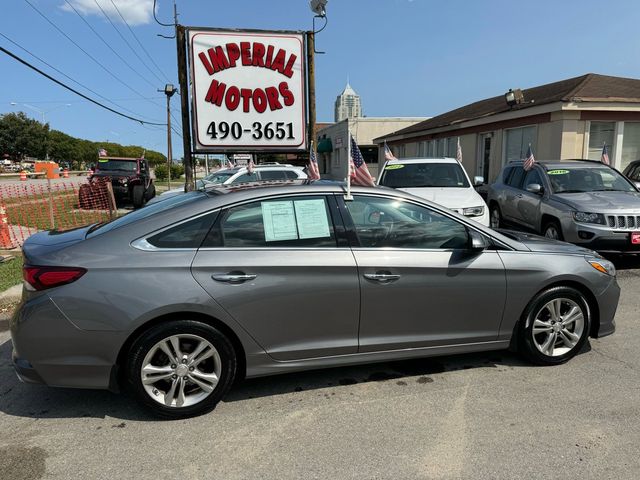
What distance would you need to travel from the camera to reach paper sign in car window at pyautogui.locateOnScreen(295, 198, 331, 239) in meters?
3.44

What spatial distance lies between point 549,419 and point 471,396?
52cm

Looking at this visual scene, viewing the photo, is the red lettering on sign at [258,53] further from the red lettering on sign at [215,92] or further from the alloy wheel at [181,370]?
the alloy wheel at [181,370]

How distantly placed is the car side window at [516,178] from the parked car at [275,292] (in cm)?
588

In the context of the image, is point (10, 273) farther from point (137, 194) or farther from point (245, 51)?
point (137, 194)

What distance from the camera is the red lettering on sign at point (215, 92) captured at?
780 centimetres

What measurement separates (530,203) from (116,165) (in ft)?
51.0

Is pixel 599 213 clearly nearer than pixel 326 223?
No

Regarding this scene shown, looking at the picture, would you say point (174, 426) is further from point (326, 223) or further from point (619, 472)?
point (619, 472)

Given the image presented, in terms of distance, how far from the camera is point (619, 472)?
262cm

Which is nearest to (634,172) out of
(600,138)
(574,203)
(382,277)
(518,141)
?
(600,138)

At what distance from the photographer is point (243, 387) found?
3.68 metres

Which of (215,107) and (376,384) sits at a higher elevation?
(215,107)

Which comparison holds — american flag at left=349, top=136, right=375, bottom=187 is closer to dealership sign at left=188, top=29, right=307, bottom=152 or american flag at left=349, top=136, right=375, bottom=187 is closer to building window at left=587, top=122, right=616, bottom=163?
dealership sign at left=188, top=29, right=307, bottom=152

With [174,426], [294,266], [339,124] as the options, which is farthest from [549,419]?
[339,124]
